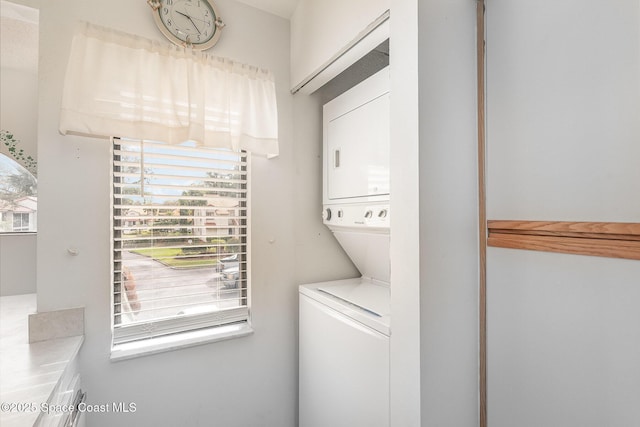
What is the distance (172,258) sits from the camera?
1606 mm

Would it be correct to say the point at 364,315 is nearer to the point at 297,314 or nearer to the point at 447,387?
the point at 447,387

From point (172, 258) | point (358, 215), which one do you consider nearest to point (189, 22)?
point (172, 258)

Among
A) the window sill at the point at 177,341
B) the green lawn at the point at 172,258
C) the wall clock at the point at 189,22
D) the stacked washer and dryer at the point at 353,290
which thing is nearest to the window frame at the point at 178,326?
the window sill at the point at 177,341

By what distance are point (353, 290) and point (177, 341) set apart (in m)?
0.99

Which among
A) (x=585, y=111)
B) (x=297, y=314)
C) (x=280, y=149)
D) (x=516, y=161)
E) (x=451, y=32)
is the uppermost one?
(x=451, y=32)

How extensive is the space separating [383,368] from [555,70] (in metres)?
1.16

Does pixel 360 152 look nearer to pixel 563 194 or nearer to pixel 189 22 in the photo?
pixel 563 194

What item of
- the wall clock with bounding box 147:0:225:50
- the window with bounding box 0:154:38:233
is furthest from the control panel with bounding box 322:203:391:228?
the window with bounding box 0:154:38:233

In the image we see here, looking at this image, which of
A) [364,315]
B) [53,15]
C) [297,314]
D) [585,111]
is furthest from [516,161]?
[53,15]

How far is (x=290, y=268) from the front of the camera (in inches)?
74.0

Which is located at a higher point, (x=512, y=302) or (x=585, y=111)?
(x=585, y=111)

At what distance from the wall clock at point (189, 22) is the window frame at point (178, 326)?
24.8 inches

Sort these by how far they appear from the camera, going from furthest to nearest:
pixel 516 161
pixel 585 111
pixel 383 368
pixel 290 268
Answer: pixel 290 268, pixel 383 368, pixel 516 161, pixel 585 111

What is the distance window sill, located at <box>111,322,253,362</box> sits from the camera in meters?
1.45
